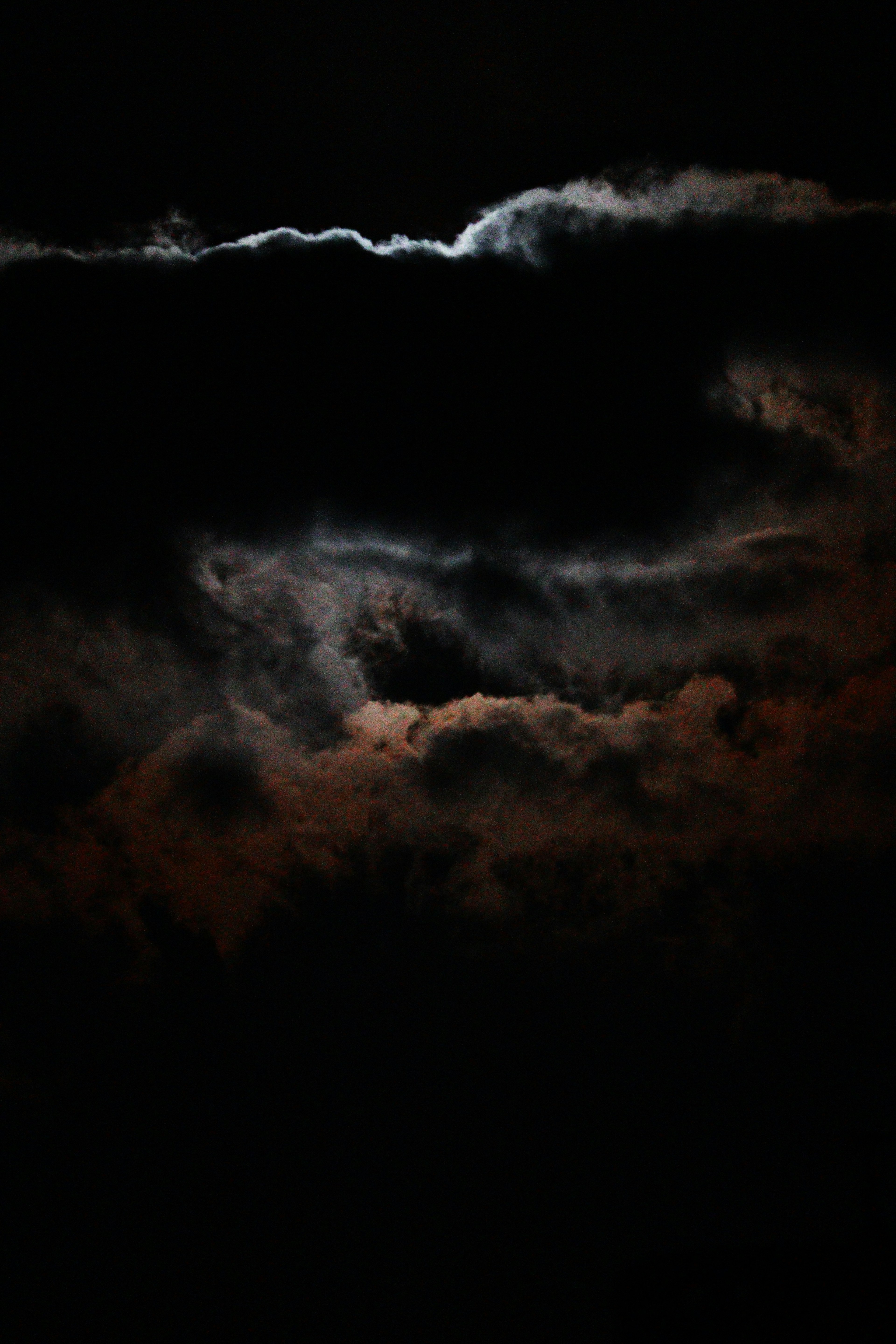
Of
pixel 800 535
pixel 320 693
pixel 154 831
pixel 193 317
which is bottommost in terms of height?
pixel 154 831

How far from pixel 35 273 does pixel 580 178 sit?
8.58m

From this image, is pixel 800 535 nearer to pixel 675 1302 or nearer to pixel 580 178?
pixel 580 178

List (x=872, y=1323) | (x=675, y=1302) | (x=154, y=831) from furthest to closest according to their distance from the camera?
(x=154, y=831), (x=675, y=1302), (x=872, y=1323)

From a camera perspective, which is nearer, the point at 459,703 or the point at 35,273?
the point at 35,273

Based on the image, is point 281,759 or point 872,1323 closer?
→ point 872,1323

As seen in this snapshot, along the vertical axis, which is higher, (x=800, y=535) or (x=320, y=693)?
(x=800, y=535)

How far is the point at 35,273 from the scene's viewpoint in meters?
17.3

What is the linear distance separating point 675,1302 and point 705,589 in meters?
11.4

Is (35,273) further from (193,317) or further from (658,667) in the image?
(658,667)

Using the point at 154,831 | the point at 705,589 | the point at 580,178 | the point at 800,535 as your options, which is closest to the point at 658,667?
the point at 705,589

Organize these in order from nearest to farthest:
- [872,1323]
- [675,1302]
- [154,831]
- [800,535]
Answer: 1. [872,1323]
2. [675,1302]
3. [800,535]
4. [154,831]

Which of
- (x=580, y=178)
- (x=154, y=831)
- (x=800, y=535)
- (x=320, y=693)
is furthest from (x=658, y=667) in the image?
(x=154, y=831)

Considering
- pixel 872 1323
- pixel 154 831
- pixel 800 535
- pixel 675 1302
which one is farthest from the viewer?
pixel 154 831

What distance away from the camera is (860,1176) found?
1770 centimetres
